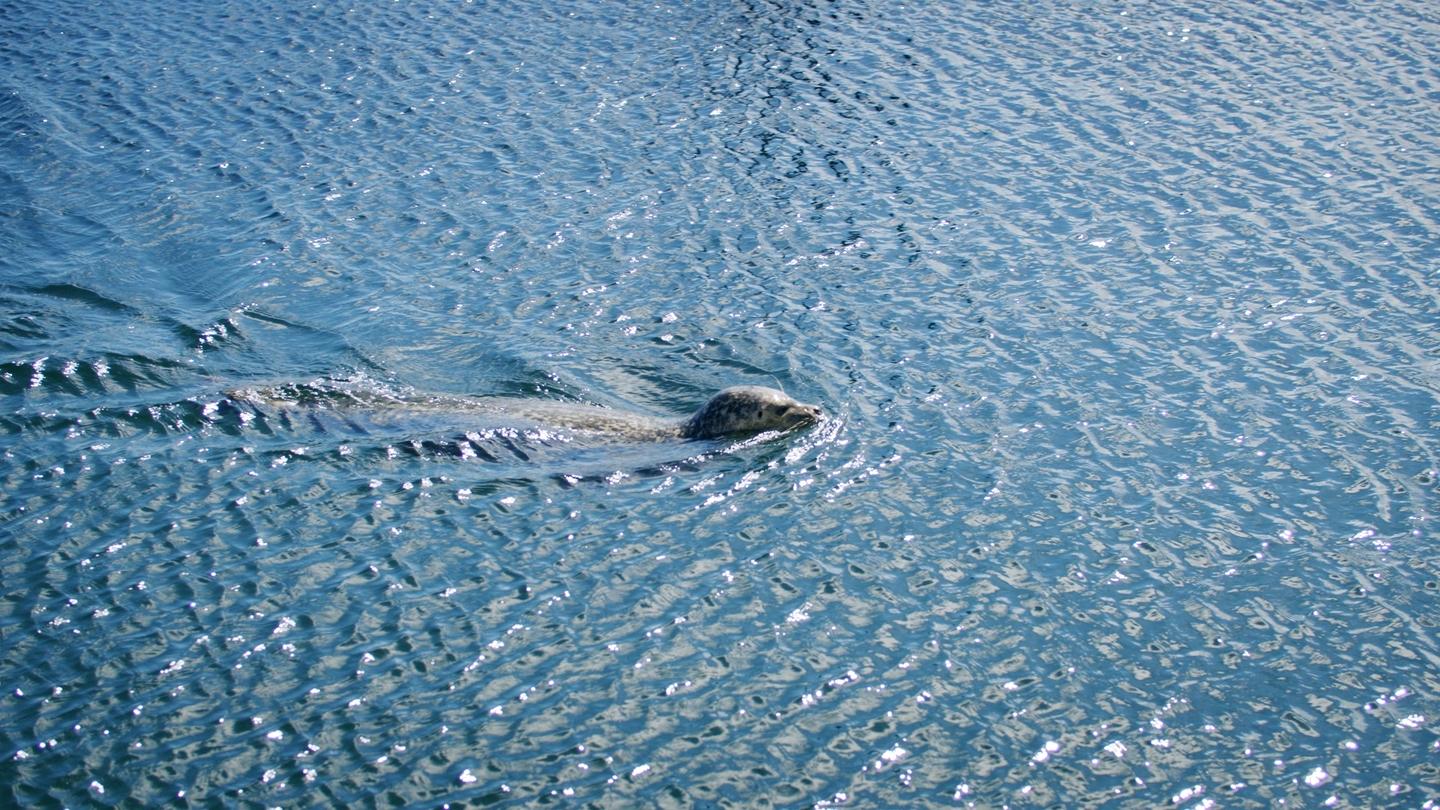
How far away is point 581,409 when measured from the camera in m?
21.7

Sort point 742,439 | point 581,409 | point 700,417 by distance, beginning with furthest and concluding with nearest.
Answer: point 581,409
point 700,417
point 742,439

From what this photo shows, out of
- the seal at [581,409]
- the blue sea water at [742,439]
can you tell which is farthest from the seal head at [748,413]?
the blue sea water at [742,439]

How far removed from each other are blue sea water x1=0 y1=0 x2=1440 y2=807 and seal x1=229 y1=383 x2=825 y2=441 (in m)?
0.32

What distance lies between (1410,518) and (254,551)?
50.9 ft

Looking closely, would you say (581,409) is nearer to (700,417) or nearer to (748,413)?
(700,417)

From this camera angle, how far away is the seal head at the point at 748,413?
20719 millimetres

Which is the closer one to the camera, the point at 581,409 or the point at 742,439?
the point at 742,439

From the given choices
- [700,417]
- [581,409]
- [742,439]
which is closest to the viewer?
[742,439]

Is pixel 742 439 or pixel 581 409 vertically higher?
pixel 742 439

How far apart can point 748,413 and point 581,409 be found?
2761 millimetres

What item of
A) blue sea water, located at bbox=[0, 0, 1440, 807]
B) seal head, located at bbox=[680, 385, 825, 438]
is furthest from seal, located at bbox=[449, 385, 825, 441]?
blue sea water, located at bbox=[0, 0, 1440, 807]

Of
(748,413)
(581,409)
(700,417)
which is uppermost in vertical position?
(748,413)

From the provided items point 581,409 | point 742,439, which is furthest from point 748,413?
point 581,409

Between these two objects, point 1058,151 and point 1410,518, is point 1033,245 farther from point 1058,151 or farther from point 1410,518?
point 1410,518
